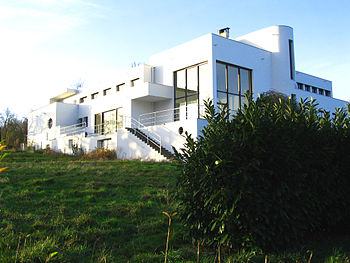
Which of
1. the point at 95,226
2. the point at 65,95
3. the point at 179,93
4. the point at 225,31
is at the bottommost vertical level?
the point at 95,226

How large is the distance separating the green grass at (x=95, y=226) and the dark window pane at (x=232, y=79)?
45.2 feet

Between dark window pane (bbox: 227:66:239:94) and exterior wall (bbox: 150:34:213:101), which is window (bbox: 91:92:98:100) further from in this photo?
dark window pane (bbox: 227:66:239:94)

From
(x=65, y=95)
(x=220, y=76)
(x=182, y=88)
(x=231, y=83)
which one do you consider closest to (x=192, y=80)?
(x=182, y=88)

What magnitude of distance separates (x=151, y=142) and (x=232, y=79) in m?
6.78

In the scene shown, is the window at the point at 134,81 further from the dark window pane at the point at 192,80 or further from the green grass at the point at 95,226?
the green grass at the point at 95,226

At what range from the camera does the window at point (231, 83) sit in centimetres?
2123

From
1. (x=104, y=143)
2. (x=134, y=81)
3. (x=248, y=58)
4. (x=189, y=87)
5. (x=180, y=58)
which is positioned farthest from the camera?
(x=134, y=81)

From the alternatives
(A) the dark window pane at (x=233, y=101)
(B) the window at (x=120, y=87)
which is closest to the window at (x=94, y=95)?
(B) the window at (x=120, y=87)

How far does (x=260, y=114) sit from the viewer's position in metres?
5.12

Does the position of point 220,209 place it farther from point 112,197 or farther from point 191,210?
point 112,197

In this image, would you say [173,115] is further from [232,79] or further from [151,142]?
[232,79]

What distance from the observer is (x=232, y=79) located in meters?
21.9

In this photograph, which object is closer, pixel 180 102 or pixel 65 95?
pixel 180 102

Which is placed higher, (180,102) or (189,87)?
(189,87)
